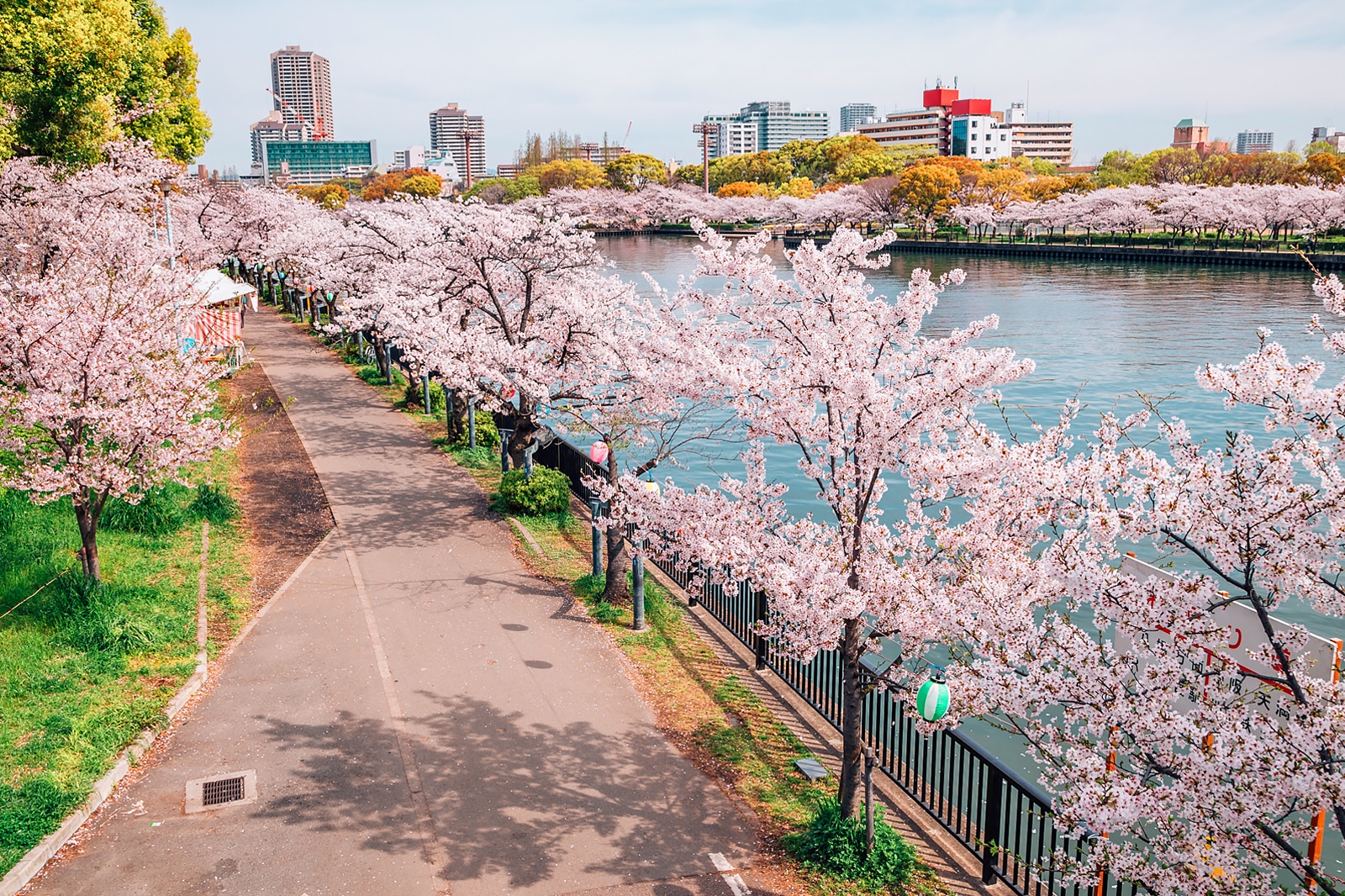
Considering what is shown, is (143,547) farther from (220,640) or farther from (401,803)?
(401,803)

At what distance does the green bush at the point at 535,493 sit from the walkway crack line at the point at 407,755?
162 inches

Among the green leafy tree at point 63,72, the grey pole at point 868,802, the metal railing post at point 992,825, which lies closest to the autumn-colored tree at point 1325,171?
the green leafy tree at point 63,72

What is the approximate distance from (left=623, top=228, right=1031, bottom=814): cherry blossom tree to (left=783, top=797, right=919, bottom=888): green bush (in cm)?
27

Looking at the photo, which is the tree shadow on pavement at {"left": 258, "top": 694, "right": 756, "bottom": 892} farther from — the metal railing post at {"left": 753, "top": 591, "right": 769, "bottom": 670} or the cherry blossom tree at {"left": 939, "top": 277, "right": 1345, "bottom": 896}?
the cherry blossom tree at {"left": 939, "top": 277, "right": 1345, "bottom": 896}

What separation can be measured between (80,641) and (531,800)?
6828 mm

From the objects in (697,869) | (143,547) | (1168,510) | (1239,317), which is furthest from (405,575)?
(1239,317)

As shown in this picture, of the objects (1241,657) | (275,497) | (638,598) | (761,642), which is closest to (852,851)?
(1241,657)

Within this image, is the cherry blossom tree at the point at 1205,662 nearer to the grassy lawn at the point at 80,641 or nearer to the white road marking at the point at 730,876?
the white road marking at the point at 730,876

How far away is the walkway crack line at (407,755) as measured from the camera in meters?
8.59

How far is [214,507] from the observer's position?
59.1 feet

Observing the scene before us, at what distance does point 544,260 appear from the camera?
21438 millimetres

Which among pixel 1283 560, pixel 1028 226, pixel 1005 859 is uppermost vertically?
pixel 1028 226

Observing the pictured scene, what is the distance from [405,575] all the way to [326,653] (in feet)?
9.49

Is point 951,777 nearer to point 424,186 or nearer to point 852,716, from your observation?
point 852,716
